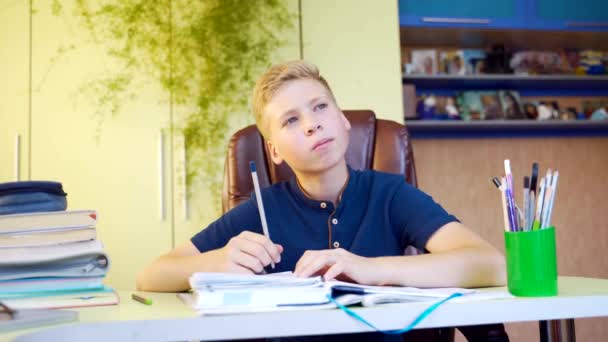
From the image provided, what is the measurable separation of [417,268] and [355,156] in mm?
827

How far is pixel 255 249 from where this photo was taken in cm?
101

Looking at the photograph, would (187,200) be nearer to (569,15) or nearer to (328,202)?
(328,202)

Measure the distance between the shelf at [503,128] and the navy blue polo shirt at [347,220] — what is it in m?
1.87

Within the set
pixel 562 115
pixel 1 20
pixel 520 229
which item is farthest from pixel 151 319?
pixel 562 115

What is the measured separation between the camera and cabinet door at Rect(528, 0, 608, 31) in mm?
3291

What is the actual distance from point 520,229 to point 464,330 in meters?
0.26

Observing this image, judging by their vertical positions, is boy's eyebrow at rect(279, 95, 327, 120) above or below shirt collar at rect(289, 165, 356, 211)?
above

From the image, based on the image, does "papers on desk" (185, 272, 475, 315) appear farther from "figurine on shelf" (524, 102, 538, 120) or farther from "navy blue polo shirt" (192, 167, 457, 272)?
"figurine on shelf" (524, 102, 538, 120)

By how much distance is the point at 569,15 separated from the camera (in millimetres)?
3346

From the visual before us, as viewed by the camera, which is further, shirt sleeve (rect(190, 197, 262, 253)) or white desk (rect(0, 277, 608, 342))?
shirt sleeve (rect(190, 197, 262, 253))

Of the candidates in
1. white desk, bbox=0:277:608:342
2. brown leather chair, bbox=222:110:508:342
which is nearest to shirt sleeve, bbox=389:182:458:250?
brown leather chair, bbox=222:110:508:342

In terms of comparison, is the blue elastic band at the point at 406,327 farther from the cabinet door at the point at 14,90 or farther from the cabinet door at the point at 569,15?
the cabinet door at the point at 569,15

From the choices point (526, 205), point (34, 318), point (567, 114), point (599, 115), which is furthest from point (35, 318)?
point (599, 115)

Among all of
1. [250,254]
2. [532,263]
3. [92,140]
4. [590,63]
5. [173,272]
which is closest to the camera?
[532,263]
